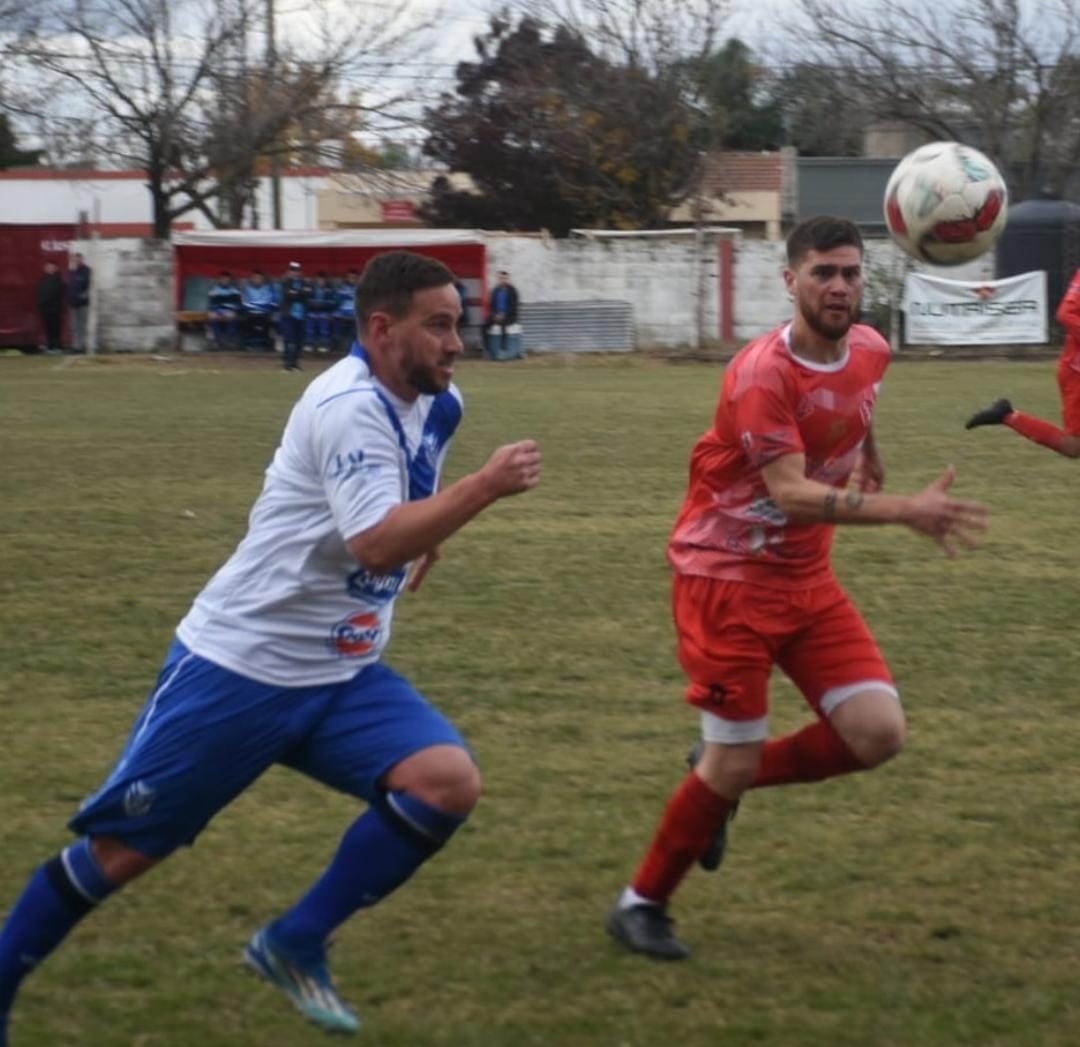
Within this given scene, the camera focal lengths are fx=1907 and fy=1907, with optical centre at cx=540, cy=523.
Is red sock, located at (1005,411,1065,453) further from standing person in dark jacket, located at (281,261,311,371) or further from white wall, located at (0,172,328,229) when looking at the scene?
white wall, located at (0,172,328,229)

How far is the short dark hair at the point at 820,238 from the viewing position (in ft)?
16.0

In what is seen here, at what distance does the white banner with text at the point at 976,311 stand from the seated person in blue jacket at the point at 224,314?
11.2 metres

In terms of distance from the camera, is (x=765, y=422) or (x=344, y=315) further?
(x=344, y=315)

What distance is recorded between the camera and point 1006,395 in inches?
877

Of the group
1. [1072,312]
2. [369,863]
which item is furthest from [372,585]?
[1072,312]

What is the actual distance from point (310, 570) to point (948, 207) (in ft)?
16.5

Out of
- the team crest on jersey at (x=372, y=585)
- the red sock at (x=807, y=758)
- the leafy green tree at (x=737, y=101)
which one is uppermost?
the leafy green tree at (x=737, y=101)

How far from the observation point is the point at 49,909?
13.8 feet

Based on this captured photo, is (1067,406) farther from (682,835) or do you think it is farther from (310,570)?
(310,570)

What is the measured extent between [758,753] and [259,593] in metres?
1.44

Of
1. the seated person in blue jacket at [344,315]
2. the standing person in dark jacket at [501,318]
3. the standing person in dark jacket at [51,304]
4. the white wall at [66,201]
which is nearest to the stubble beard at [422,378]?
the standing person in dark jacket at [501,318]

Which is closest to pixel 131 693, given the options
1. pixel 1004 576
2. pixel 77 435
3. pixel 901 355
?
pixel 1004 576

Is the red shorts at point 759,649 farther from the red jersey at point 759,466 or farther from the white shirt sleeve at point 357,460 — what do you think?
the white shirt sleeve at point 357,460

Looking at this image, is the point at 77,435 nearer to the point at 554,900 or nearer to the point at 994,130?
the point at 554,900
